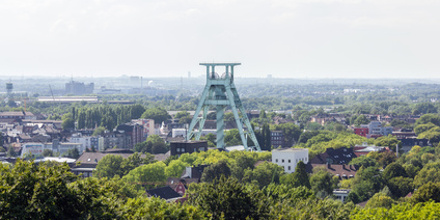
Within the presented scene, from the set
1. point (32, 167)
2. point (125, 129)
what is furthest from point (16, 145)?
point (32, 167)

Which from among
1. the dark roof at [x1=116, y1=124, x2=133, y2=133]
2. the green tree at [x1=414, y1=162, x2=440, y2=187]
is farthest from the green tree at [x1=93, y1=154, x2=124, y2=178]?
the dark roof at [x1=116, y1=124, x2=133, y2=133]

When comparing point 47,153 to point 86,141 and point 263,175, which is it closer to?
point 86,141

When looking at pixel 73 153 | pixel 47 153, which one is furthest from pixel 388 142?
pixel 47 153

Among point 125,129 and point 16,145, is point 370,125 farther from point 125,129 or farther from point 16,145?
point 16,145

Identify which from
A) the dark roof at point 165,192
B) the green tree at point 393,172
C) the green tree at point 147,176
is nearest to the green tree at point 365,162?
the green tree at point 393,172

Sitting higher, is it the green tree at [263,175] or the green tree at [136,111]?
the green tree at [263,175]

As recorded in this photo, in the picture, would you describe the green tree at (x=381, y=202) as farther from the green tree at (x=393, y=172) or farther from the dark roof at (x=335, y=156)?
the dark roof at (x=335, y=156)
